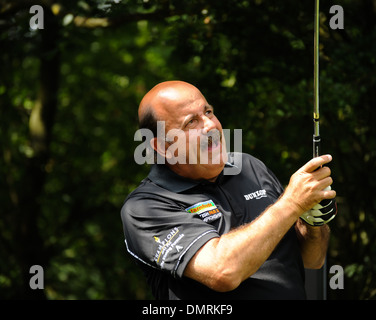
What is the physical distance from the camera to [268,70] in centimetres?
364

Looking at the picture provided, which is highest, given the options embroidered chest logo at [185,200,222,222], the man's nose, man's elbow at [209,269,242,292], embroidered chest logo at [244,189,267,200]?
the man's nose

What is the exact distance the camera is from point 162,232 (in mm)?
2066

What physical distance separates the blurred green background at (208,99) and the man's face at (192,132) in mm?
1303

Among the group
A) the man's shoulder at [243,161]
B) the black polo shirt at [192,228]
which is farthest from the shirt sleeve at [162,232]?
the man's shoulder at [243,161]

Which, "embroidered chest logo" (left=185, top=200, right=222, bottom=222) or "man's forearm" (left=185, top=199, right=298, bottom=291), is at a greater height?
"embroidered chest logo" (left=185, top=200, right=222, bottom=222)

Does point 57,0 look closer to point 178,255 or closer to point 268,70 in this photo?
point 268,70

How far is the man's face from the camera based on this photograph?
2.26 m

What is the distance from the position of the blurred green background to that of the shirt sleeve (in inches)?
61.7

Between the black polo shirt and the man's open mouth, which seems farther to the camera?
the man's open mouth

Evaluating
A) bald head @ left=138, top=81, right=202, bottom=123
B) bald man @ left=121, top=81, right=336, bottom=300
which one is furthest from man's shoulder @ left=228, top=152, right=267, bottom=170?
bald head @ left=138, top=81, right=202, bottom=123

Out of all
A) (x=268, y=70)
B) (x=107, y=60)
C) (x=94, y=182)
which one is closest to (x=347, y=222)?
(x=268, y=70)

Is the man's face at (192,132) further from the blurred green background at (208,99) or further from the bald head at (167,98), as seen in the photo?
the blurred green background at (208,99)

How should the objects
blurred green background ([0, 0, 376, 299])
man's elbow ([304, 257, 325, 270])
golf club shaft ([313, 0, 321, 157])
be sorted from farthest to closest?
blurred green background ([0, 0, 376, 299]), man's elbow ([304, 257, 325, 270]), golf club shaft ([313, 0, 321, 157])

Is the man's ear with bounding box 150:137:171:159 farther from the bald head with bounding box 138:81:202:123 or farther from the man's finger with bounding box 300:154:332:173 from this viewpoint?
the man's finger with bounding box 300:154:332:173
